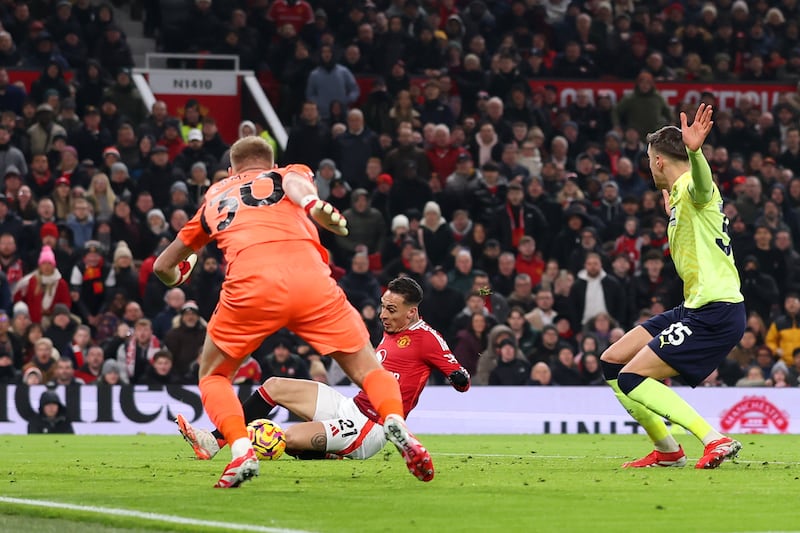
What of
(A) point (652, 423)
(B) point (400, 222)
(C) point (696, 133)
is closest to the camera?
(C) point (696, 133)

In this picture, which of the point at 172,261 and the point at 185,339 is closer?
the point at 172,261

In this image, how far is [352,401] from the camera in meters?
11.5

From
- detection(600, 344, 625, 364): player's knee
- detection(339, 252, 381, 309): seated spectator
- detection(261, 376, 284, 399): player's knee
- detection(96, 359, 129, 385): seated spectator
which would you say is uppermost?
detection(600, 344, 625, 364): player's knee

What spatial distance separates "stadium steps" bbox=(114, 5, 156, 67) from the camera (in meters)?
27.6

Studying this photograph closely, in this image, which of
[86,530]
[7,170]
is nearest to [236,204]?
[86,530]

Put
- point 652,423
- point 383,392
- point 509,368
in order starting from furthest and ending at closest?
point 509,368, point 652,423, point 383,392

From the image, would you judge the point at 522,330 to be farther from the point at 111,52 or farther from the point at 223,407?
the point at 223,407

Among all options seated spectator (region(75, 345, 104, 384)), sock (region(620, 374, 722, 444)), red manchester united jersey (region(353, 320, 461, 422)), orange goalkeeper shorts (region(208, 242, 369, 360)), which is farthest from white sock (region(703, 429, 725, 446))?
seated spectator (region(75, 345, 104, 384))

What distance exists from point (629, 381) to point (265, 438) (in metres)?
2.69

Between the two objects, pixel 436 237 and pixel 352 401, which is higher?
pixel 352 401

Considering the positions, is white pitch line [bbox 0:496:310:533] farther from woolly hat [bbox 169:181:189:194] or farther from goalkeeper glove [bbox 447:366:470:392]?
woolly hat [bbox 169:181:189:194]

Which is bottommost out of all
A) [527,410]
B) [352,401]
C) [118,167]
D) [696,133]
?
[527,410]

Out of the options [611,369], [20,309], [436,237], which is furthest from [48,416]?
[611,369]

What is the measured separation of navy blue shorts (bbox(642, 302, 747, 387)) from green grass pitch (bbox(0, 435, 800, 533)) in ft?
2.31
